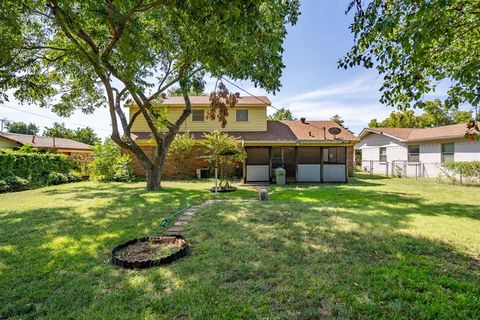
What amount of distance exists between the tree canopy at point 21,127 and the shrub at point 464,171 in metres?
68.3

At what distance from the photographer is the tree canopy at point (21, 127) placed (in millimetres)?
52844

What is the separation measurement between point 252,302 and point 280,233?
2451 mm

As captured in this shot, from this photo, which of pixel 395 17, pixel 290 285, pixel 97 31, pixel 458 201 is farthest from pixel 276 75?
pixel 458 201

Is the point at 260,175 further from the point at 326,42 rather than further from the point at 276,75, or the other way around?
the point at 276,75

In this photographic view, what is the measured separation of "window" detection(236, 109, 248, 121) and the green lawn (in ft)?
40.4

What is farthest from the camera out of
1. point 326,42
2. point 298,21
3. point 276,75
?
point 326,42

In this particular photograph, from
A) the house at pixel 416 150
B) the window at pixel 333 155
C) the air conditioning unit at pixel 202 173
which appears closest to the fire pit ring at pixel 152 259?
the air conditioning unit at pixel 202 173

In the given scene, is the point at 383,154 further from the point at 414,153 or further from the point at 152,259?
the point at 152,259

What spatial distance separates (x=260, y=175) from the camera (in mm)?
14891

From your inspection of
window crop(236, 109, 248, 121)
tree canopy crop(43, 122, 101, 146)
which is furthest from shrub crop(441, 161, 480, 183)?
tree canopy crop(43, 122, 101, 146)

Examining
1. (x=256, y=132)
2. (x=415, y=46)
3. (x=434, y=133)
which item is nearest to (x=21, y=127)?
(x=256, y=132)

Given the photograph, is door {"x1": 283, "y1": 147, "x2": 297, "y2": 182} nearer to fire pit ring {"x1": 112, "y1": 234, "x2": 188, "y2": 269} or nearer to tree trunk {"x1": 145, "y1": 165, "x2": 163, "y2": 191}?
tree trunk {"x1": 145, "y1": 165, "x2": 163, "y2": 191}

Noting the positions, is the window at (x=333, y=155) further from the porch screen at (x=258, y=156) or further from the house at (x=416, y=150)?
the porch screen at (x=258, y=156)

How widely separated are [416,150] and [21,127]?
68.1 metres
